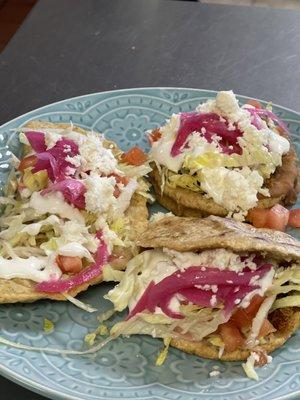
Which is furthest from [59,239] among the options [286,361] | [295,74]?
[295,74]

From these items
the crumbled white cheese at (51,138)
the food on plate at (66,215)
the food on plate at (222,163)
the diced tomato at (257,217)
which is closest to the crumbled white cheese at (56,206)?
the food on plate at (66,215)

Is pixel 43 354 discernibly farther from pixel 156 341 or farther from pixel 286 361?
pixel 286 361

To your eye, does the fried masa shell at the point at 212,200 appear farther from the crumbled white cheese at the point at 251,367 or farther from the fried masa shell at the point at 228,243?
the crumbled white cheese at the point at 251,367

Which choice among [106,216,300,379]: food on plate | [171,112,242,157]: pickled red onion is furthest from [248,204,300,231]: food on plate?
[106,216,300,379]: food on plate

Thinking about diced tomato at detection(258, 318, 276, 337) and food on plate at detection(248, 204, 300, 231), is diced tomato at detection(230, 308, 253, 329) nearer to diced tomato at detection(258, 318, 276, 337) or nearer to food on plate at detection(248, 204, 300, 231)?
diced tomato at detection(258, 318, 276, 337)

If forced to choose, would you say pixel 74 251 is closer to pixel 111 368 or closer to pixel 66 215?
pixel 66 215

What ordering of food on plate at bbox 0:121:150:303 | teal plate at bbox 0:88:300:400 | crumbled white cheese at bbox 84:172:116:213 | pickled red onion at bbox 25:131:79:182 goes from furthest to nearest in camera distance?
pickled red onion at bbox 25:131:79:182 < crumbled white cheese at bbox 84:172:116:213 < food on plate at bbox 0:121:150:303 < teal plate at bbox 0:88:300:400

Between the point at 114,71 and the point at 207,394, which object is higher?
the point at 114,71
